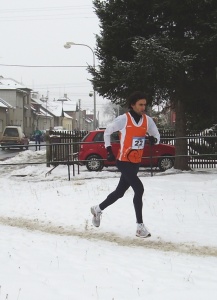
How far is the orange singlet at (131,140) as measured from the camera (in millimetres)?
5715

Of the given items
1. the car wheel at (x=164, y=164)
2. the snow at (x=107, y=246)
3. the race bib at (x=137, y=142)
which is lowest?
the snow at (x=107, y=246)

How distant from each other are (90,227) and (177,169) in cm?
881

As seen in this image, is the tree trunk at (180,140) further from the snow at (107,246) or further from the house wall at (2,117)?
the house wall at (2,117)

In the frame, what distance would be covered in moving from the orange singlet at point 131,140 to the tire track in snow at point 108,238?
42.7 inches

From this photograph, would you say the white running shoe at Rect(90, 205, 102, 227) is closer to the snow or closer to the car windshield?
the snow

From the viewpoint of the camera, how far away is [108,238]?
19.1ft

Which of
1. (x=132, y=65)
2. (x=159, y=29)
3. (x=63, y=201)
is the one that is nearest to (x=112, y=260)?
(x=63, y=201)

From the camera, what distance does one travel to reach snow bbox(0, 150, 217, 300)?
3.69 m

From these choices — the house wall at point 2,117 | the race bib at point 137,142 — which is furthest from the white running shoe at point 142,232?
the house wall at point 2,117

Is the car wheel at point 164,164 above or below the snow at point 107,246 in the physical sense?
above

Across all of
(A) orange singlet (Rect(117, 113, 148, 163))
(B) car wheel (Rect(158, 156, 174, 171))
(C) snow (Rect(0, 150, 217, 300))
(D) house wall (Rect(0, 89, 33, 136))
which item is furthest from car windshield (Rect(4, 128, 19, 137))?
(A) orange singlet (Rect(117, 113, 148, 163))

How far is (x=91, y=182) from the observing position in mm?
10445

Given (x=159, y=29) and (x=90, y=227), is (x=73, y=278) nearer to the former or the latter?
(x=90, y=227)

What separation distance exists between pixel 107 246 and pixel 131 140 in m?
1.44
